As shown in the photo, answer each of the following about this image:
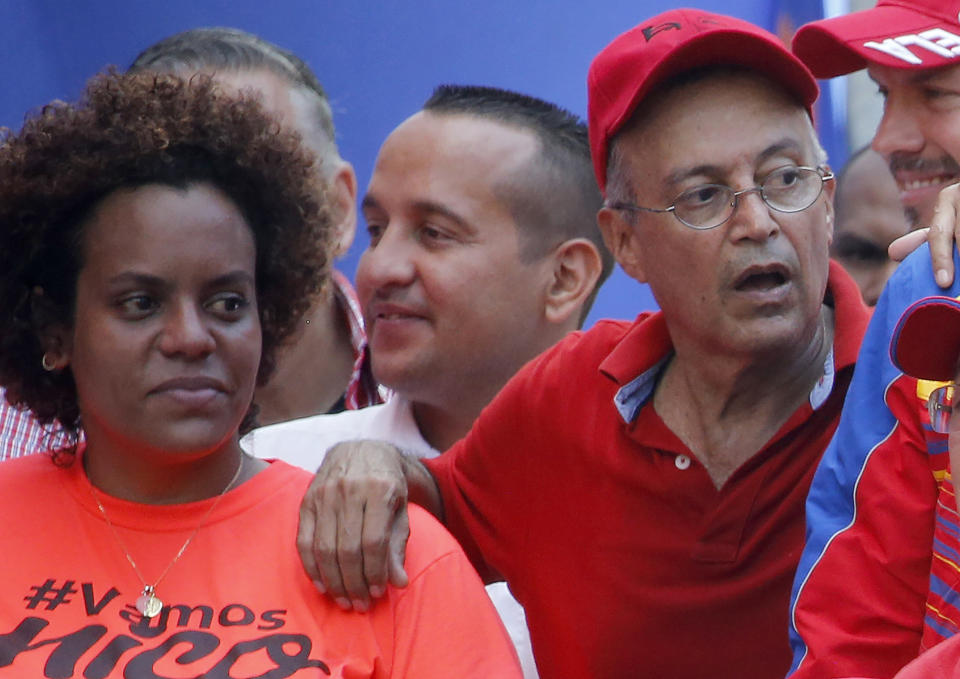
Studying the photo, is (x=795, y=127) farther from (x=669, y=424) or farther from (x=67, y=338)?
(x=67, y=338)

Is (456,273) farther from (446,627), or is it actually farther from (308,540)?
(446,627)

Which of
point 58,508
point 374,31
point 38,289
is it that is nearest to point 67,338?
point 38,289

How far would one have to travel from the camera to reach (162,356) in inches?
91.3

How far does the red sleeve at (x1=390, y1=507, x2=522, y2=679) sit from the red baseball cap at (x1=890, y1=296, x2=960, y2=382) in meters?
0.73

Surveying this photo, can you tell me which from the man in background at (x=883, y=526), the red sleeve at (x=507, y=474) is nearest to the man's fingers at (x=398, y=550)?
the red sleeve at (x=507, y=474)

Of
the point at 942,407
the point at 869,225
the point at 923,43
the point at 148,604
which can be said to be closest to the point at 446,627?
the point at 148,604

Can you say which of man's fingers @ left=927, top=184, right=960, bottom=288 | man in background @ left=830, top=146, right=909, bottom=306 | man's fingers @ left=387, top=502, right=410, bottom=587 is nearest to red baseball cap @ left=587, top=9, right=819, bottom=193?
man's fingers @ left=927, top=184, right=960, bottom=288

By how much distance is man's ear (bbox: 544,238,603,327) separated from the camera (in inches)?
135

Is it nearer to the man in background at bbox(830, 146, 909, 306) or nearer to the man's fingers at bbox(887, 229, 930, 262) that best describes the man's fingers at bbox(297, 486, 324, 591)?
the man's fingers at bbox(887, 229, 930, 262)

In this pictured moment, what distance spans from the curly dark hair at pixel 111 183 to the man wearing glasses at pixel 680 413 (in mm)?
400

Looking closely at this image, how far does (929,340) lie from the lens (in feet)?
5.85

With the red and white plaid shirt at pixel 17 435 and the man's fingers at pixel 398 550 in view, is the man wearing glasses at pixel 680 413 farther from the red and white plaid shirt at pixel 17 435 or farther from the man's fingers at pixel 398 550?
the red and white plaid shirt at pixel 17 435

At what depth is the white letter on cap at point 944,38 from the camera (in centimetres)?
237

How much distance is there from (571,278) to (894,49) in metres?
1.21
